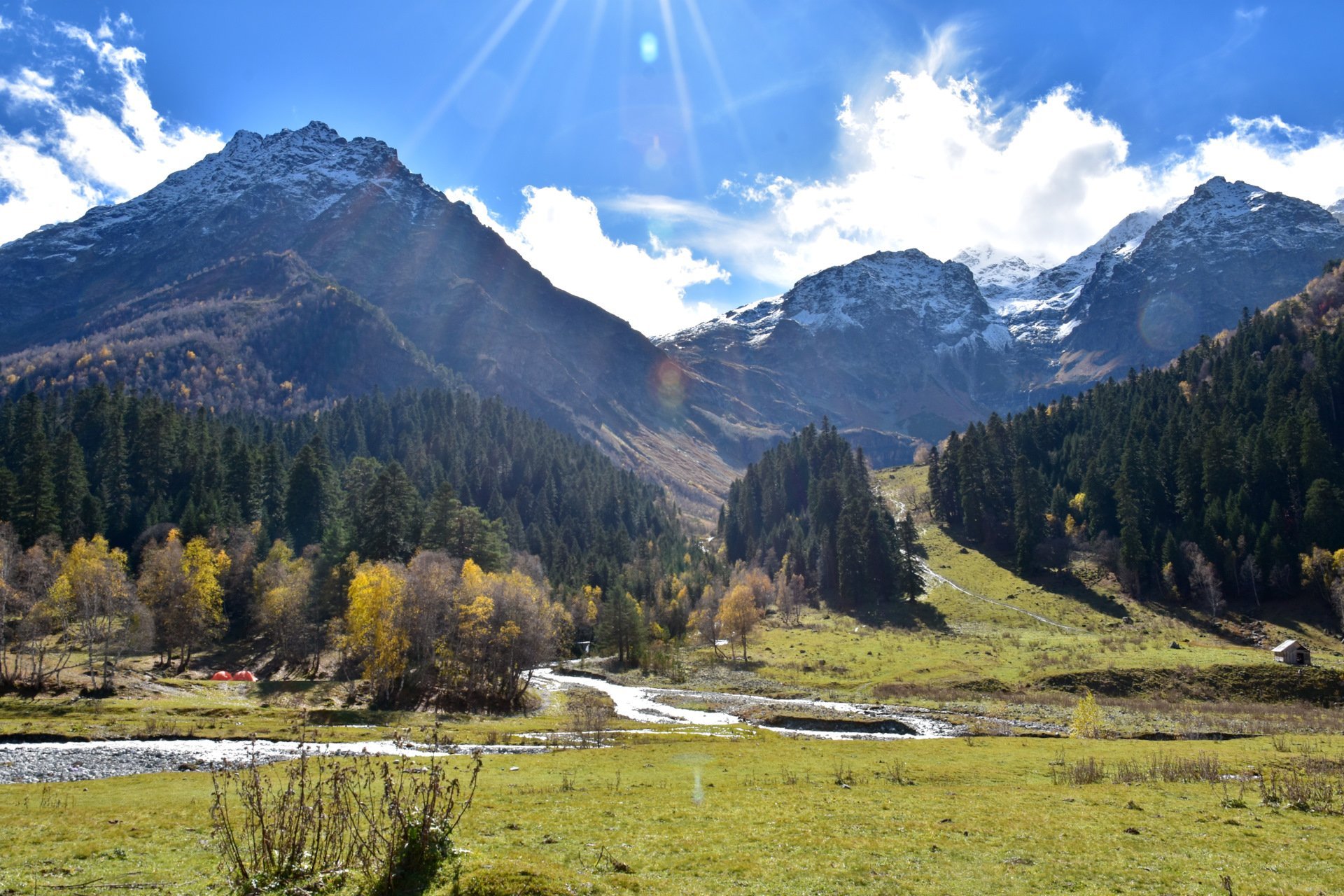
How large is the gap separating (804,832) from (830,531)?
13276 centimetres

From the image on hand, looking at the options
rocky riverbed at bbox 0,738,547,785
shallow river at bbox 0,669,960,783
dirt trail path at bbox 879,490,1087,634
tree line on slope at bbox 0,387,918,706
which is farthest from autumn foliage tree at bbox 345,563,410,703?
dirt trail path at bbox 879,490,1087,634

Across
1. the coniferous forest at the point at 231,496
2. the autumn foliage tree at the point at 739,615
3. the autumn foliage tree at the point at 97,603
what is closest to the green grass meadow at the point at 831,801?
the autumn foliage tree at the point at 97,603

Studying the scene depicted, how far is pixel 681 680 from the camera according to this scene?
3947 inches

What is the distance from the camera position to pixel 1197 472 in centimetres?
12250

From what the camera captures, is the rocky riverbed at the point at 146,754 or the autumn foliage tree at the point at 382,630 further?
the autumn foliage tree at the point at 382,630

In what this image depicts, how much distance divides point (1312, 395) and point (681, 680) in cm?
12502

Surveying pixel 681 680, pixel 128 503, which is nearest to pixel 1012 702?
pixel 681 680

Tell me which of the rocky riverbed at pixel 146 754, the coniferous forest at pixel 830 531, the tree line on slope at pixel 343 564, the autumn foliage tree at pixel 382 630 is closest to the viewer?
the rocky riverbed at pixel 146 754

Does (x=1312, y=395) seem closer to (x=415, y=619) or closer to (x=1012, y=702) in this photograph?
(x=1012, y=702)

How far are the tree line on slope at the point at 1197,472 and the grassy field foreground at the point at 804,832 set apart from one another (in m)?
84.9

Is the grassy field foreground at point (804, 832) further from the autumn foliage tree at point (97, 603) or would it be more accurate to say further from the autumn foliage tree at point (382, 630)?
the autumn foliage tree at point (97, 603)

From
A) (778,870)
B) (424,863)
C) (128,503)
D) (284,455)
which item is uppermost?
(284,455)

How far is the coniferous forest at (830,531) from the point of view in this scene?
445 ft

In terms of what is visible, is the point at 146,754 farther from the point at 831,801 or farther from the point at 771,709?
the point at 771,709
